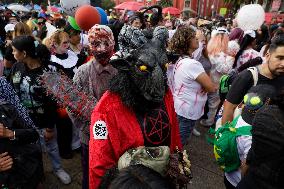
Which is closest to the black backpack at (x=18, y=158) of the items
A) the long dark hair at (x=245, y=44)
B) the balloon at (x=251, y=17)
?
the long dark hair at (x=245, y=44)

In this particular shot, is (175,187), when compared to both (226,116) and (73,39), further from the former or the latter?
(73,39)

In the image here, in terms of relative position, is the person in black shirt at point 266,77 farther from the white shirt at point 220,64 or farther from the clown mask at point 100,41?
the white shirt at point 220,64

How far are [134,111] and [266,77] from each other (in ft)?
4.70

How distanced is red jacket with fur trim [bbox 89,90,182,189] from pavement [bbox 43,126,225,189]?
6.89 ft

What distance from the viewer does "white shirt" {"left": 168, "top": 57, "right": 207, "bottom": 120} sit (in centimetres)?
295

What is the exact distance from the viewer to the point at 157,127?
1566 mm

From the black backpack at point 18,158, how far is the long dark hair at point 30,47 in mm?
888

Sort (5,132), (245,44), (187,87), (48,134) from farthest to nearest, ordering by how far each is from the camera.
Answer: (245,44), (48,134), (187,87), (5,132)

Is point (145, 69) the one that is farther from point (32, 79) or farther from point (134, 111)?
point (32, 79)

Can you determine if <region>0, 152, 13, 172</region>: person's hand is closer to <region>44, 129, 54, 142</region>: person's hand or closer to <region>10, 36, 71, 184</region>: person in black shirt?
<region>10, 36, 71, 184</region>: person in black shirt

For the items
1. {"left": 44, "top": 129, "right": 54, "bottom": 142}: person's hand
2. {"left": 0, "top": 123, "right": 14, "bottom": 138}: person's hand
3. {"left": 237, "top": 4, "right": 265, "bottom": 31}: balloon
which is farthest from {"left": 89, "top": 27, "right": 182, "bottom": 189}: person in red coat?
{"left": 237, "top": 4, "right": 265, "bottom": 31}: balloon

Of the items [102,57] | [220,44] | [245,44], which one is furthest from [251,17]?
[102,57]

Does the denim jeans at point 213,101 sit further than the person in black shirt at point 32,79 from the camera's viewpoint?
Yes

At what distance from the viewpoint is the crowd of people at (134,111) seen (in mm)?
1384
